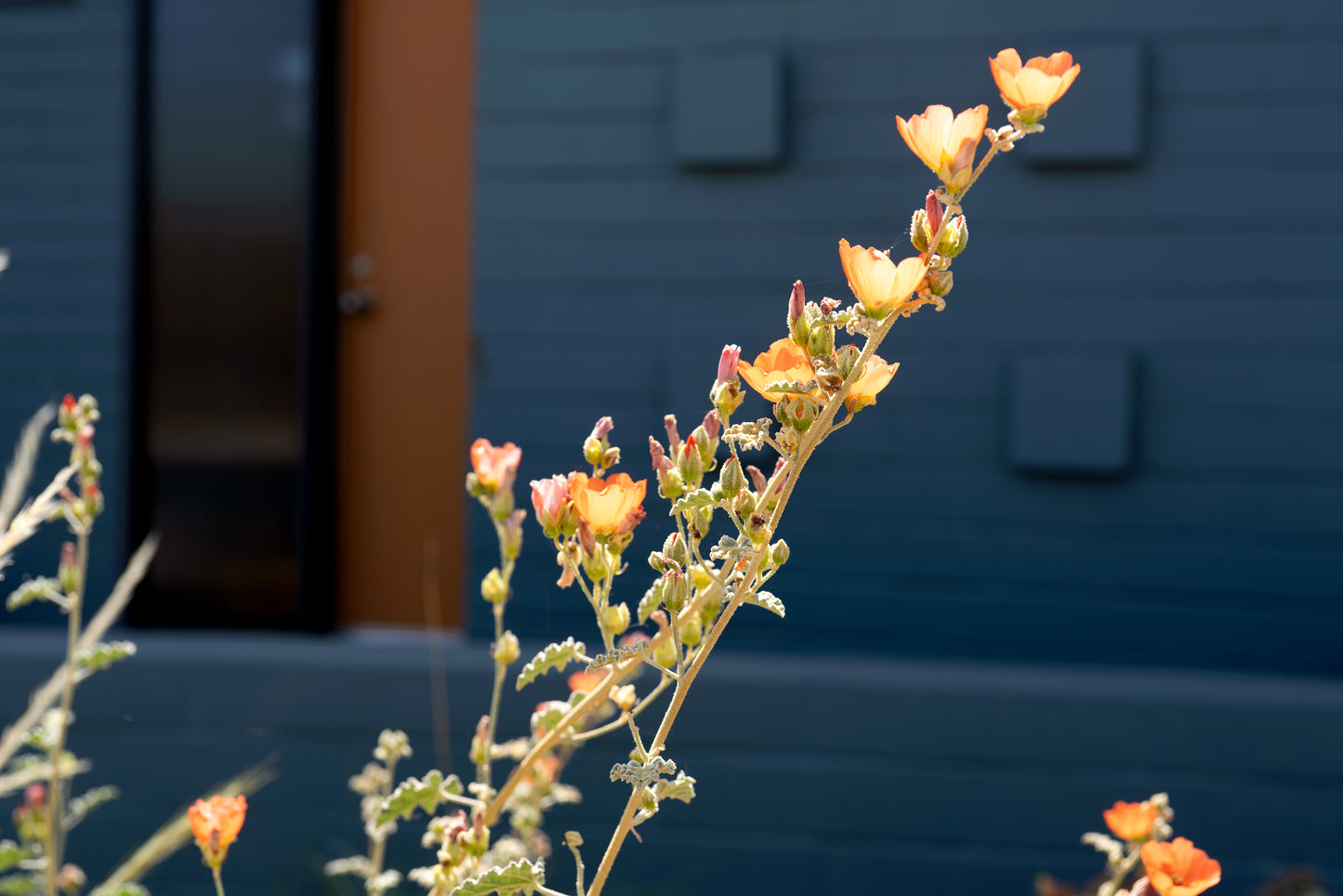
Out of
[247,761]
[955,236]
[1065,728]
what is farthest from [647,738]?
[955,236]

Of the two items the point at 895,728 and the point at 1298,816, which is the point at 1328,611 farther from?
the point at 895,728

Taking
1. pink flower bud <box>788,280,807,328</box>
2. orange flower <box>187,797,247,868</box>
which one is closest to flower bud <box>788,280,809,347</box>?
pink flower bud <box>788,280,807,328</box>

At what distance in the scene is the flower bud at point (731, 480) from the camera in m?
0.67

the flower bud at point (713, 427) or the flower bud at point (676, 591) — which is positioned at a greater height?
the flower bud at point (713, 427)

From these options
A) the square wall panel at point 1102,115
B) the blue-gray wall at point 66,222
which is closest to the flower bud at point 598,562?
the square wall panel at point 1102,115

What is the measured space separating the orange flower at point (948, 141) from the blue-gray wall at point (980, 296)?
2238 millimetres

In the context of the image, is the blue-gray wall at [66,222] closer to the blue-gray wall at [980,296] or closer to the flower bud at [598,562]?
the blue-gray wall at [980,296]

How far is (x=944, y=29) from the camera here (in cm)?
286

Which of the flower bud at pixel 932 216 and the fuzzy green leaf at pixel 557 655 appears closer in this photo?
the flower bud at pixel 932 216

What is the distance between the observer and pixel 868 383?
66cm

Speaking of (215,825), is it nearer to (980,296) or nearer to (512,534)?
(512,534)

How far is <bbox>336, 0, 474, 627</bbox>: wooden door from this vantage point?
335 centimetres

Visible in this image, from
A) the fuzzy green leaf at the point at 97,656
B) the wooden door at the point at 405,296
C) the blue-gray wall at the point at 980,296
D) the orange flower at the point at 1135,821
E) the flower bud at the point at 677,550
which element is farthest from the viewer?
the wooden door at the point at 405,296

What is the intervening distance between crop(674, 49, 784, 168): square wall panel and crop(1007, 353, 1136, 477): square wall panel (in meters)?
0.84
